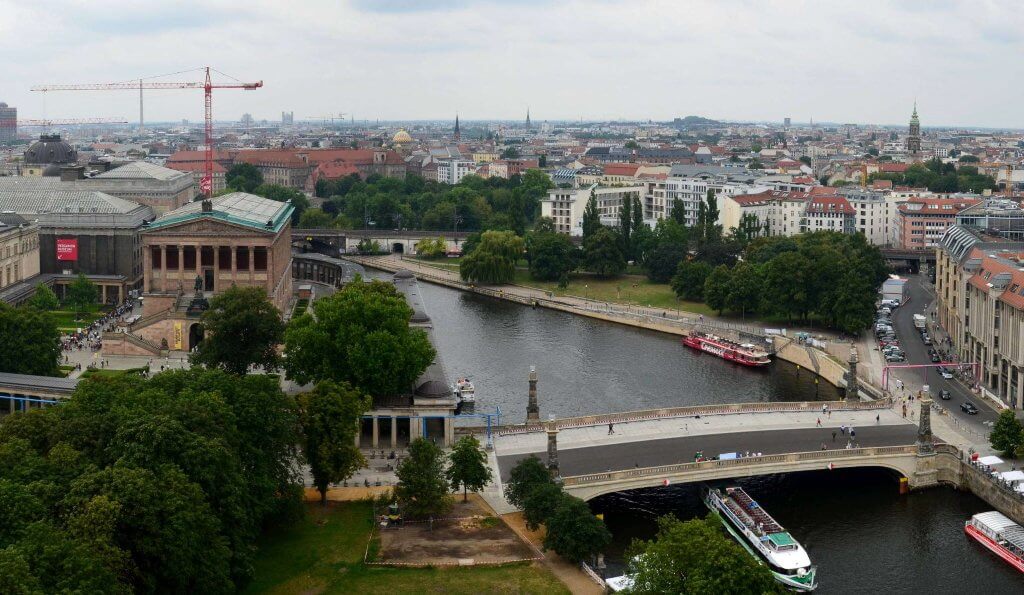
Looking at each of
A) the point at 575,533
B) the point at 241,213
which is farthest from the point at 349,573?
the point at 241,213

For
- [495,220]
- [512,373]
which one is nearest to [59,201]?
[512,373]

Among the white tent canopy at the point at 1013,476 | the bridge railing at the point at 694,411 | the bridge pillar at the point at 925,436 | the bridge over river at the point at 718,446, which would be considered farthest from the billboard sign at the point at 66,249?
the white tent canopy at the point at 1013,476

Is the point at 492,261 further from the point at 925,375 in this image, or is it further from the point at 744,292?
the point at 925,375

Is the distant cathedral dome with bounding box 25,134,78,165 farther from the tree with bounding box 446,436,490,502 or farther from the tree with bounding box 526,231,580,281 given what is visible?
the tree with bounding box 446,436,490,502

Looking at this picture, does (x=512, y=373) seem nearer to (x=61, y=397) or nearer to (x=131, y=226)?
(x=61, y=397)

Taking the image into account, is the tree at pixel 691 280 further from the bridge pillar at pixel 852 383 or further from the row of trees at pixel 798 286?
the bridge pillar at pixel 852 383

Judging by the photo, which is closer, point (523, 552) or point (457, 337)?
point (523, 552)
